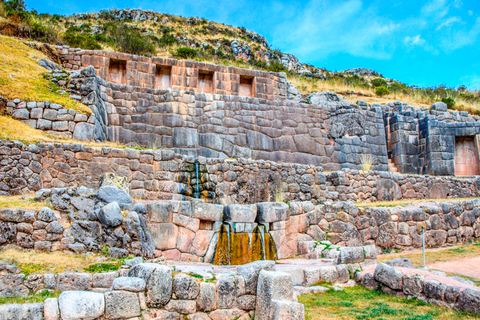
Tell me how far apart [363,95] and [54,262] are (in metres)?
25.2

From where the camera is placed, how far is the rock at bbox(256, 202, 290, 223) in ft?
30.1

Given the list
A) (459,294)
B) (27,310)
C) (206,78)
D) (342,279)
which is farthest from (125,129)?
(459,294)

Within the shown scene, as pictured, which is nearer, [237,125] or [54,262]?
[54,262]

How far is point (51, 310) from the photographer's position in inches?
159

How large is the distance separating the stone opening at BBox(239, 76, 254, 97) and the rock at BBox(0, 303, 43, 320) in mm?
14016

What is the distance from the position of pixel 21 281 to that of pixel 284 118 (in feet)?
41.1

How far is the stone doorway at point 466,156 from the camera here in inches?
768

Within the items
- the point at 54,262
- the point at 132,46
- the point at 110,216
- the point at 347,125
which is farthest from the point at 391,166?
the point at 132,46

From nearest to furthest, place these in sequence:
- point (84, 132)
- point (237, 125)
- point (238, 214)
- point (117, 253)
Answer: point (117, 253)
point (238, 214)
point (84, 132)
point (237, 125)

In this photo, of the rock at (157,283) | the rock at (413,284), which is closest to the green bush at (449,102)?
the rock at (413,284)

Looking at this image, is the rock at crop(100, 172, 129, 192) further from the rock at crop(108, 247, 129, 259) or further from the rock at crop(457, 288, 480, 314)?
the rock at crop(457, 288, 480, 314)

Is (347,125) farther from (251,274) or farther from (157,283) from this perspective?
(157,283)

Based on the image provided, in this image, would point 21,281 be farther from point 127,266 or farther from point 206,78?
point 206,78

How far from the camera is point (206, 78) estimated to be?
16703 mm
